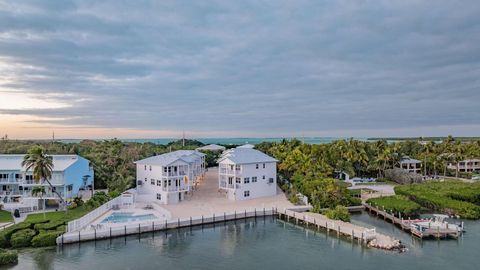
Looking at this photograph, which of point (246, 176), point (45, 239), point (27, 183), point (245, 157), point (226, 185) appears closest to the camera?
point (45, 239)

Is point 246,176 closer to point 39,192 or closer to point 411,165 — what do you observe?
point 39,192

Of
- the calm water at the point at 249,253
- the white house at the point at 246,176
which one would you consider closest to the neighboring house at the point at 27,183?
the calm water at the point at 249,253

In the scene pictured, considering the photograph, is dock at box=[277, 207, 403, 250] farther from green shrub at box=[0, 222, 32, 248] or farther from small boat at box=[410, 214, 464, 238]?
green shrub at box=[0, 222, 32, 248]

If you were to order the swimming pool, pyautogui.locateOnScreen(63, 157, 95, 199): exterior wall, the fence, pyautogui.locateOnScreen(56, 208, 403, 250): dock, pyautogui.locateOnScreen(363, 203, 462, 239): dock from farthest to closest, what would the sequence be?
pyautogui.locateOnScreen(63, 157, 95, 199): exterior wall < the swimming pool < pyautogui.locateOnScreen(363, 203, 462, 239): dock < the fence < pyautogui.locateOnScreen(56, 208, 403, 250): dock

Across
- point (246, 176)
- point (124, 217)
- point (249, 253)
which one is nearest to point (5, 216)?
point (124, 217)

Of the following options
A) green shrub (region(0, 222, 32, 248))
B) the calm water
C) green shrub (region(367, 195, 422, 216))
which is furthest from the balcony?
green shrub (region(0, 222, 32, 248))

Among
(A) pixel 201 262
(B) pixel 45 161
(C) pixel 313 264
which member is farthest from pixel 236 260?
(B) pixel 45 161

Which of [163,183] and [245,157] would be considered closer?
[163,183]
